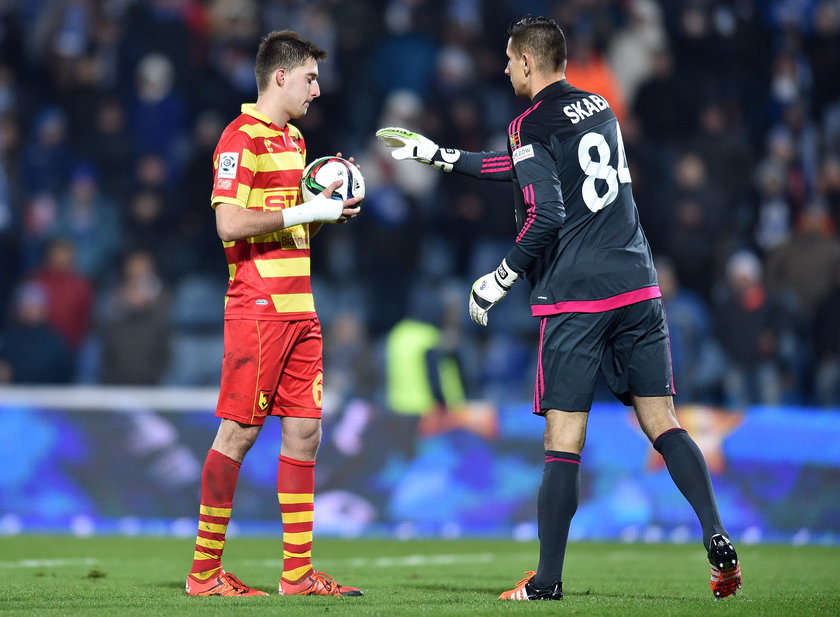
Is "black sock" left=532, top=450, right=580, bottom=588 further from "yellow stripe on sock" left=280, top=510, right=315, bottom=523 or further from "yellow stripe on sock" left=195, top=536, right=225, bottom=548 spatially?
"yellow stripe on sock" left=195, top=536, right=225, bottom=548

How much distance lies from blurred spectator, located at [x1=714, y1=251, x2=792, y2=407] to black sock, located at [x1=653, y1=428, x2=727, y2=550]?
681 cm

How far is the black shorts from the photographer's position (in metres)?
5.15

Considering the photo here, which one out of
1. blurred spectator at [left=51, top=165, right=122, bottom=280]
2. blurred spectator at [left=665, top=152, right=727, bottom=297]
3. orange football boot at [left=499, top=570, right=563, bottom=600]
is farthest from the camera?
blurred spectator at [left=51, top=165, right=122, bottom=280]

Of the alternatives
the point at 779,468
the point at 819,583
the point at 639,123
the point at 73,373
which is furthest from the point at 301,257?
the point at 639,123

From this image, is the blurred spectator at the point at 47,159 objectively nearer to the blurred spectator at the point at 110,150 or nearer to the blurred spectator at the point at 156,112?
the blurred spectator at the point at 110,150

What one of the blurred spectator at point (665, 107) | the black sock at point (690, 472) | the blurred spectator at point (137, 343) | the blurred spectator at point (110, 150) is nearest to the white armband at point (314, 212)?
the black sock at point (690, 472)

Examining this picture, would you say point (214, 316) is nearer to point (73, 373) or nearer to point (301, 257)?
point (73, 373)

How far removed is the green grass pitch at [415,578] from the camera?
466 cm

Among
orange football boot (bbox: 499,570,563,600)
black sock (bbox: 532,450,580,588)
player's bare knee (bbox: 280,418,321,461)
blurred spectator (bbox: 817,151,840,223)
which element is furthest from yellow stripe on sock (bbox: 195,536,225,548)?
blurred spectator (bbox: 817,151,840,223)

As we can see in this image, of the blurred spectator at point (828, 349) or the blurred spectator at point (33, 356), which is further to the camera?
the blurred spectator at point (828, 349)

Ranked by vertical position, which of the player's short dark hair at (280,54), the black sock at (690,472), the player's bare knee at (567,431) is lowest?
the black sock at (690,472)

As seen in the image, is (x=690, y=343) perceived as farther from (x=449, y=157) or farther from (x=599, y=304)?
(x=599, y=304)

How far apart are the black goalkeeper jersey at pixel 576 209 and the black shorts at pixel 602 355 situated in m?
0.06

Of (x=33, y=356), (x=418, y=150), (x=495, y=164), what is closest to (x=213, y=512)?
(x=418, y=150)
